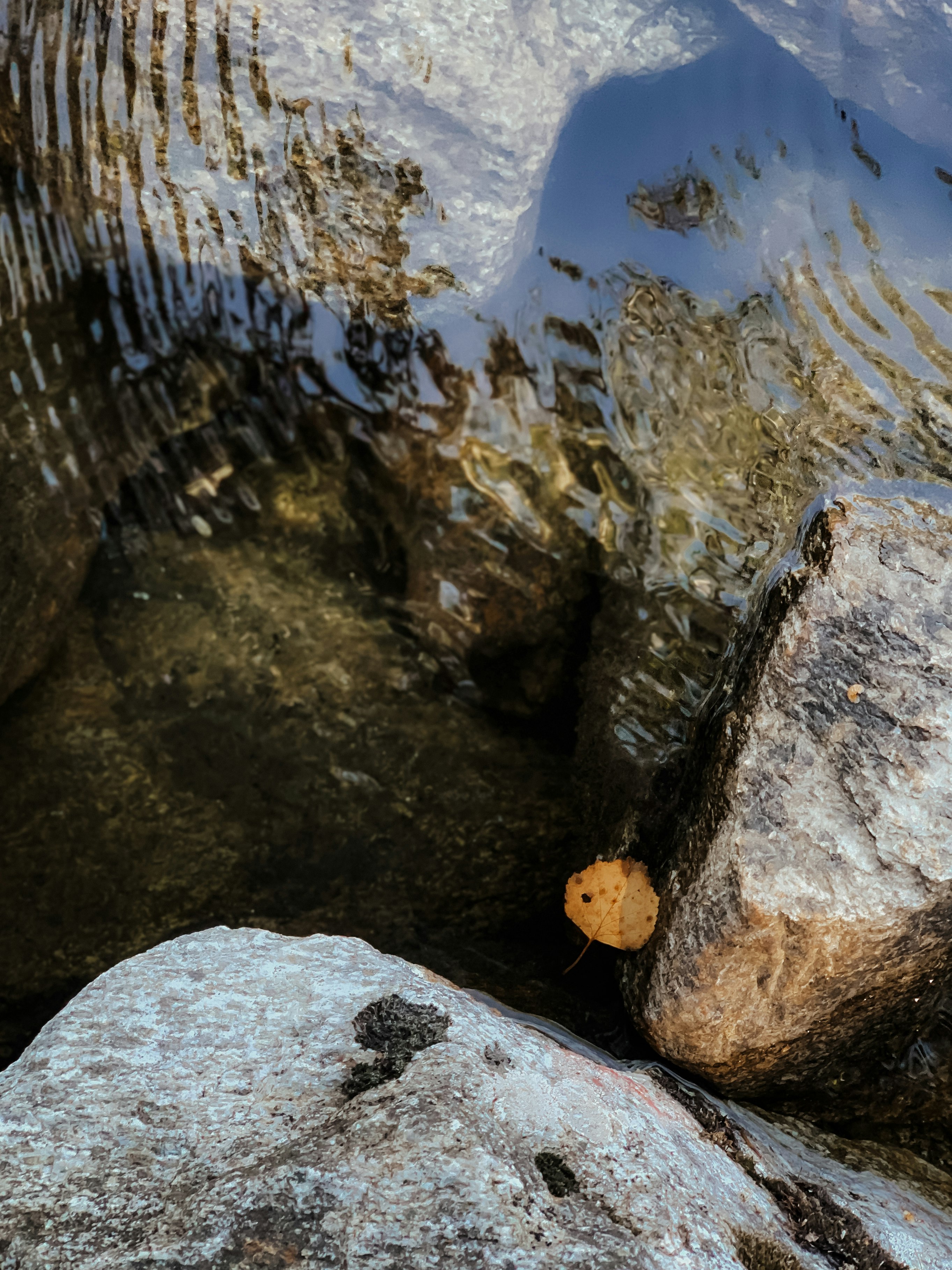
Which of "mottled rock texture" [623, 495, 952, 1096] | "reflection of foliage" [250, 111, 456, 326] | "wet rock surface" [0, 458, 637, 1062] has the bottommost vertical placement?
"wet rock surface" [0, 458, 637, 1062]

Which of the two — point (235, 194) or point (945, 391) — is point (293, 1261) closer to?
point (945, 391)

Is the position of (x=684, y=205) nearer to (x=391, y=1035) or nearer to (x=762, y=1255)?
(x=391, y=1035)

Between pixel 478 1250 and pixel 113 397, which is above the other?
pixel 113 397

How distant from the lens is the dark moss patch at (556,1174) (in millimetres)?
1274

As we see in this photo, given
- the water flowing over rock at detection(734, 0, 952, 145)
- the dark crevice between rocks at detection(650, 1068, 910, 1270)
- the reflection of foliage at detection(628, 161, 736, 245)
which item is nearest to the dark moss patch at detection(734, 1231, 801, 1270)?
the dark crevice between rocks at detection(650, 1068, 910, 1270)

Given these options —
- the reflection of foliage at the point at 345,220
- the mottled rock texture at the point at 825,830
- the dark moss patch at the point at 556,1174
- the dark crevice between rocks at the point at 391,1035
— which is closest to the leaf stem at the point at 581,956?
the mottled rock texture at the point at 825,830

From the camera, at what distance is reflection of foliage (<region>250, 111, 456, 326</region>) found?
239cm

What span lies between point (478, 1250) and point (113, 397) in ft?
8.98

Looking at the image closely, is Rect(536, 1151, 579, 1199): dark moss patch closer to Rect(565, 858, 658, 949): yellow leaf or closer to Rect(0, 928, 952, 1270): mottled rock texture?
Rect(0, 928, 952, 1270): mottled rock texture

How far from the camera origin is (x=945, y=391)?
211 cm

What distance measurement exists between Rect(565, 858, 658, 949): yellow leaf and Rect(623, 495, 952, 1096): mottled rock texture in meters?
0.12

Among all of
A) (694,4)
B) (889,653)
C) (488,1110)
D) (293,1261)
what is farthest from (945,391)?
(293,1261)

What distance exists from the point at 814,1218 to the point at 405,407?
2.39 metres

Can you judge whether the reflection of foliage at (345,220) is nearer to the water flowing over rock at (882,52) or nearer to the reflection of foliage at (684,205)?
the reflection of foliage at (684,205)
